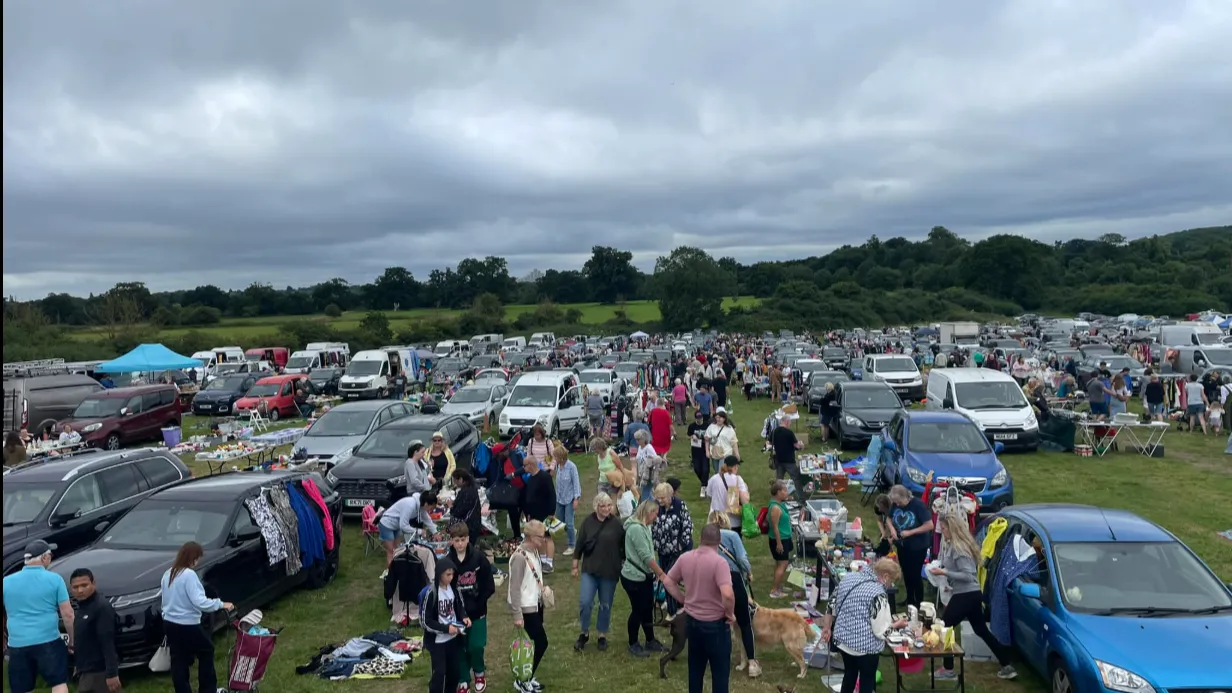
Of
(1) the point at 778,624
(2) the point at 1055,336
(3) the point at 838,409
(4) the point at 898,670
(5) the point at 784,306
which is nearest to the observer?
(4) the point at 898,670

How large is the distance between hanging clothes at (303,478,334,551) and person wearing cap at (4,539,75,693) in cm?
358

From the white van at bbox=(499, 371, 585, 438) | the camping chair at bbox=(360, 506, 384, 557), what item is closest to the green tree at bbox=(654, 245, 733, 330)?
the white van at bbox=(499, 371, 585, 438)

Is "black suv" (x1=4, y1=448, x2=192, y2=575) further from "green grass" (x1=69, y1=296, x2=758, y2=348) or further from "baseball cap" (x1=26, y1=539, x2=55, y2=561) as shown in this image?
"green grass" (x1=69, y1=296, x2=758, y2=348)

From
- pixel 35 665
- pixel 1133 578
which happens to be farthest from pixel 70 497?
pixel 1133 578

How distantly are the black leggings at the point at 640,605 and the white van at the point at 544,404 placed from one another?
1077 cm

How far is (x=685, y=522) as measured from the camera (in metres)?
7.58

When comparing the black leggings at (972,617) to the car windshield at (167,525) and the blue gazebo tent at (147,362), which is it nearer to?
the car windshield at (167,525)

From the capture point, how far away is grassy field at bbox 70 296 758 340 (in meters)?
55.7

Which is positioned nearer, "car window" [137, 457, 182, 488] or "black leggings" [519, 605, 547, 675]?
"black leggings" [519, 605, 547, 675]

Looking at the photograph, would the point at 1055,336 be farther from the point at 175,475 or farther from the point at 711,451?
the point at 175,475

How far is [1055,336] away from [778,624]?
4625 centimetres

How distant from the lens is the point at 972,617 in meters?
6.87

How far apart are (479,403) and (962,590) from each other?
16.5 m

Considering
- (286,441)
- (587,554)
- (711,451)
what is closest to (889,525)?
(587,554)
